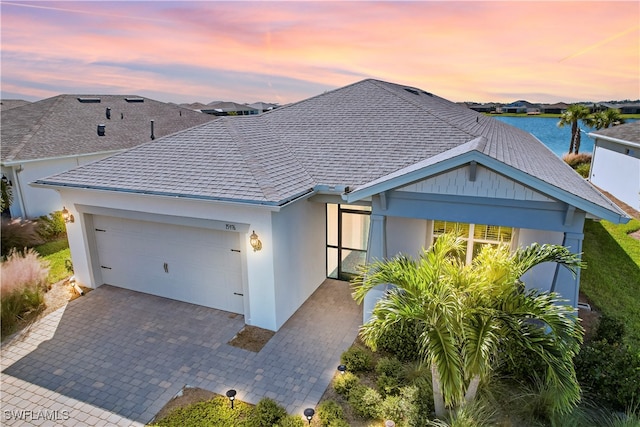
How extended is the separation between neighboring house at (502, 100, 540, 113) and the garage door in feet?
138

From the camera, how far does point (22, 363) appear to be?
8188 millimetres

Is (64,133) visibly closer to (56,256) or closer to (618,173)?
(56,256)

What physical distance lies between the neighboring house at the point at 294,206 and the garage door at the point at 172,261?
0.04 meters

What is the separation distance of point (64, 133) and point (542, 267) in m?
23.0

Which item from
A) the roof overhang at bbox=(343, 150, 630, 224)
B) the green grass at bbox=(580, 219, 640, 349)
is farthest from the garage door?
the green grass at bbox=(580, 219, 640, 349)

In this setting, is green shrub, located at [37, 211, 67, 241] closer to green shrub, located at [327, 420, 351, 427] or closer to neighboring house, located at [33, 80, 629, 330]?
neighboring house, located at [33, 80, 629, 330]

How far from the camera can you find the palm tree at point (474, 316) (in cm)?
515

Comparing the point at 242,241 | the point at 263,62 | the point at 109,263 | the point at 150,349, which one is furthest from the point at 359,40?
the point at 150,349

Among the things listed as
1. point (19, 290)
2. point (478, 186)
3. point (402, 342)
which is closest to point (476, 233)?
point (478, 186)

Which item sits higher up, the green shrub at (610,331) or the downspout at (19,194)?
the downspout at (19,194)

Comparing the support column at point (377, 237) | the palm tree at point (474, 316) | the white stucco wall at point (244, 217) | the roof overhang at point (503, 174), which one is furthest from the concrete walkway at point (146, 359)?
the roof overhang at point (503, 174)

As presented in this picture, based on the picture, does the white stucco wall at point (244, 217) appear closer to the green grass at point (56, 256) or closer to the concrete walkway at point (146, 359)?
the concrete walkway at point (146, 359)

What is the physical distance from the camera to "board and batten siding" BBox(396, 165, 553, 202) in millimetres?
7527

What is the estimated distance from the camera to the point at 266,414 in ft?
21.2
